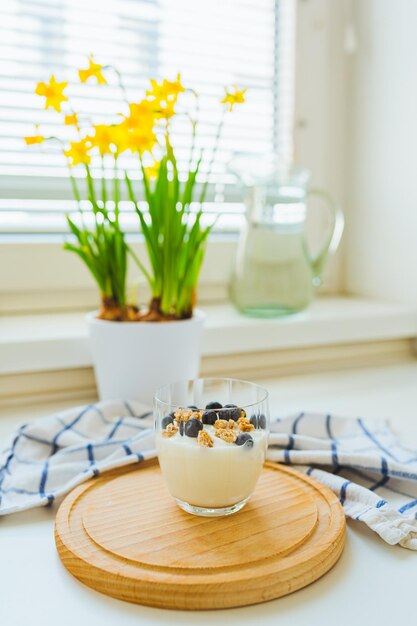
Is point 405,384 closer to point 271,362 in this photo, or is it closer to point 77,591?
point 271,362

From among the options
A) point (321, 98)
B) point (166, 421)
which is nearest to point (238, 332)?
point (166, 421)

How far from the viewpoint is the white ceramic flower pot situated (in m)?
0.86

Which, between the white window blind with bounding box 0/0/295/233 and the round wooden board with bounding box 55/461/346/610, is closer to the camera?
the round wooden board with bounding box 55/461/346/610

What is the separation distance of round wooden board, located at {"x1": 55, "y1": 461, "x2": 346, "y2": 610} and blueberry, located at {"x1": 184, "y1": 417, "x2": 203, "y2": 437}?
0.08 meters

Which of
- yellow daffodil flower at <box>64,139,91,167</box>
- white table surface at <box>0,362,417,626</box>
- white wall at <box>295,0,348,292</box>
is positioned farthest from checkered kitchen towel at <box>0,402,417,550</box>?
white wall at <box>295,0,348,292</box>

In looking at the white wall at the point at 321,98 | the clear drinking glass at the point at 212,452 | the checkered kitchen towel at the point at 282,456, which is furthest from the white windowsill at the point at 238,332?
the clear drinking glass at the point at 212,452

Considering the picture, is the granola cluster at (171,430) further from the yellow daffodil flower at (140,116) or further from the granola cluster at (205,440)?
the yellow daffodil flower at (140,116)

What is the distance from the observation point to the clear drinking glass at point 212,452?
550mm

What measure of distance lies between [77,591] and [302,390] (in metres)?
0.66

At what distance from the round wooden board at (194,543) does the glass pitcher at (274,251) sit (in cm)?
58

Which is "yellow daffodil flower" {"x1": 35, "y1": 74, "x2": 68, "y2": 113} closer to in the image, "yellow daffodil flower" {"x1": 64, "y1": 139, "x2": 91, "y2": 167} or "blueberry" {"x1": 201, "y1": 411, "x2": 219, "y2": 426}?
"yellow daffodil flower" {"x1": 64, "y1": 139, "x2": 91, "y2": 167}

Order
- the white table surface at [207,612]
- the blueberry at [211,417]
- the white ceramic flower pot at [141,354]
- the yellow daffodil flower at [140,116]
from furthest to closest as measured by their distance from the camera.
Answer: the white ceramic flower pot at [141,354] → the yellow daffodil flower at [140,116] → the blueberry at [211,417] → the white table surface at [207,612]

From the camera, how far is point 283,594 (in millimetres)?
486

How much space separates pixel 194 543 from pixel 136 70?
1039 millimetres
